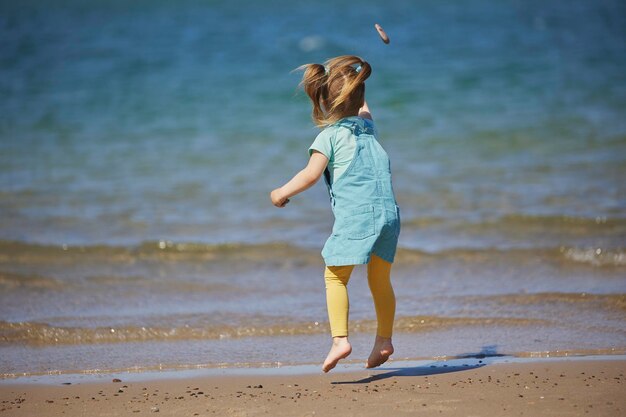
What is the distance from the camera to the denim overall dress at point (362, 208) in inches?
139

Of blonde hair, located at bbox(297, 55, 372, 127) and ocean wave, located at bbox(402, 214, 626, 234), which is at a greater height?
blonde hair, located at bbox(297, 55, 372, 127)

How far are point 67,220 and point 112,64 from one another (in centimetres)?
873

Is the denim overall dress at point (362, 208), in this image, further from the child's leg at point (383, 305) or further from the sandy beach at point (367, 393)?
the sandy beach at point (367, 393)

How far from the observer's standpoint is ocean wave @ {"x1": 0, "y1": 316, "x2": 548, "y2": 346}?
14.9 ft

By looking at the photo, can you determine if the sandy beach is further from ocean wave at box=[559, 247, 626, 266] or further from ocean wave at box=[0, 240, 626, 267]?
ocean wave at box=[0, 240, 626, 267]

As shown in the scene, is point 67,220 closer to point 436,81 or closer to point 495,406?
point 495,406

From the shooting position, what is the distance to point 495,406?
3201mm

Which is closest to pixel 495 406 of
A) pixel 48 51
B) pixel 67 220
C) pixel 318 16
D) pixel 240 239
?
pixel 240 239

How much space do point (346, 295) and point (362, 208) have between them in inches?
14.9

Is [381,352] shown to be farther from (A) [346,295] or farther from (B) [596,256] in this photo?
(B) [596,256]

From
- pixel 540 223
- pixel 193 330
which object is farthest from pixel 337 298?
pixel 540 223

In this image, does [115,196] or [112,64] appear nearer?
[115,196]

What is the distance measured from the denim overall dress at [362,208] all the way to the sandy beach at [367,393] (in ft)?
1.72

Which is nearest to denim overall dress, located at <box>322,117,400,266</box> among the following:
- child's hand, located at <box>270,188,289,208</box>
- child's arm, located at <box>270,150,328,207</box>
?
child's arm, located at <box>270,150,328,207</box>
